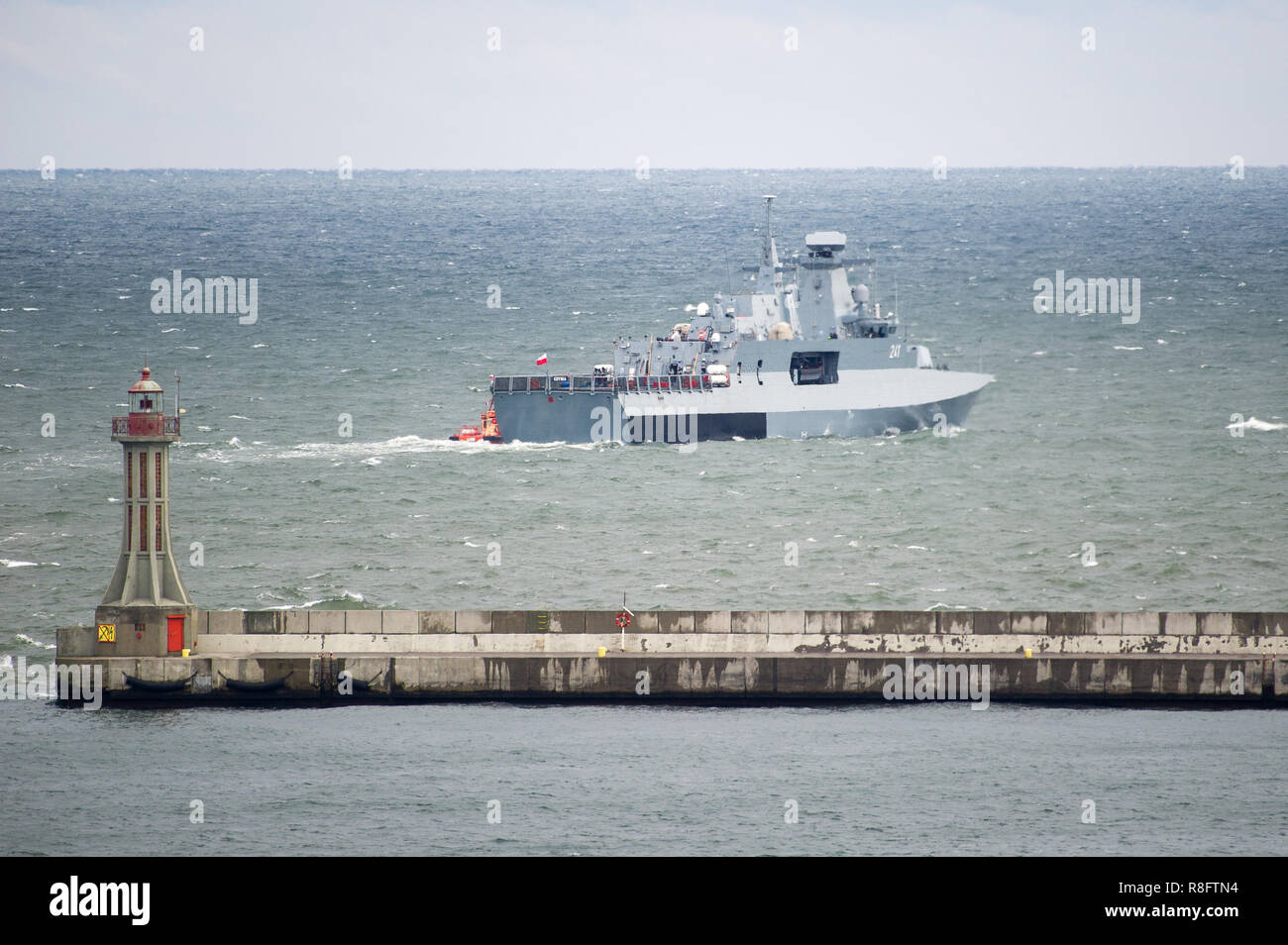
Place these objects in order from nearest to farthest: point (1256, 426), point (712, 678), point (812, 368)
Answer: point (712, 678) < point (812, 368) < point (1256, 426)

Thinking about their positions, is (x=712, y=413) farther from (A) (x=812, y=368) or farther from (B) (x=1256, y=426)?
(B) (x=1256, y=426)

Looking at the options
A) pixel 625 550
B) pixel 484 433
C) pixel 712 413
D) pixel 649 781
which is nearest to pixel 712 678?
pixel 649 781

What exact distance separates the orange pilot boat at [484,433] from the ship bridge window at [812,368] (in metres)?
14.7

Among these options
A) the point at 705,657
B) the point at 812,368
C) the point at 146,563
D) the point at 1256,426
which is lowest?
the point at 705,657

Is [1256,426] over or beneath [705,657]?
over

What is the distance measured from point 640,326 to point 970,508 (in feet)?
188

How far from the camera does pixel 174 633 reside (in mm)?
38406

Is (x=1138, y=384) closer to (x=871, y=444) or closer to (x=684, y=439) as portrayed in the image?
(x=871, y=444)

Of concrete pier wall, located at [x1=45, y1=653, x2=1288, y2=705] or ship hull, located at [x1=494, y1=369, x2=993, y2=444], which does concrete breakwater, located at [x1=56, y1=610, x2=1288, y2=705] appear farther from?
ship hull, located at [x1=494, y1=369, x2=993, y2=444]

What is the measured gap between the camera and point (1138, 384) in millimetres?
94938

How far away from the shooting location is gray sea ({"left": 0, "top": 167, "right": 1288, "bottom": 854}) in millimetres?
31734

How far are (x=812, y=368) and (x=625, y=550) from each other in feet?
86.9

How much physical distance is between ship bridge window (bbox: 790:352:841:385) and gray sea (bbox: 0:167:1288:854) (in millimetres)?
4231
